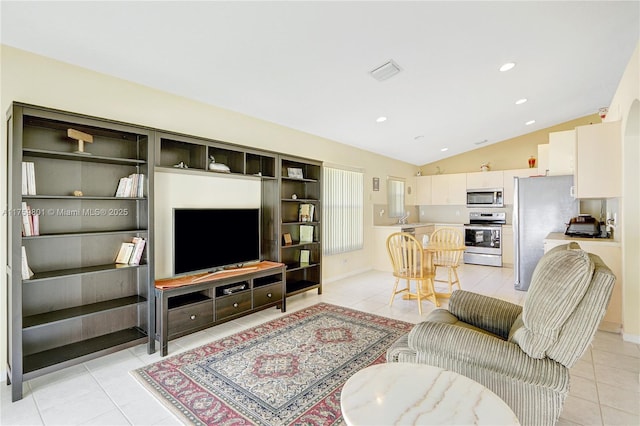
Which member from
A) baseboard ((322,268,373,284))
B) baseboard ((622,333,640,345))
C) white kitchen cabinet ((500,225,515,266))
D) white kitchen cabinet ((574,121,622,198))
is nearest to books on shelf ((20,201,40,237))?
baseboard ((322,268,373,284))

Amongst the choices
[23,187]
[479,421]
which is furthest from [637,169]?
[23,187]

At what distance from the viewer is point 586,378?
2391 mm

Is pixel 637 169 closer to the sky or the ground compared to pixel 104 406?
closer to the sky

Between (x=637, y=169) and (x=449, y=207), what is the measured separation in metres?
4.99

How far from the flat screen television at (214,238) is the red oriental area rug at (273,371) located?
791 millimetres

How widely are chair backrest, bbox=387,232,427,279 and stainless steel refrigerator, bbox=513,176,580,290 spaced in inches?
78.7

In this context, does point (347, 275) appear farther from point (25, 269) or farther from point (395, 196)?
point (25, 269)

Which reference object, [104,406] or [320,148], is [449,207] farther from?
[104,406]

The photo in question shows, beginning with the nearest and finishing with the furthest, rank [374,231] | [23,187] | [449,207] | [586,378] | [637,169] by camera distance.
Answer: [23,187] < [586,378] < [637,169] < [374,231] < [449,207]

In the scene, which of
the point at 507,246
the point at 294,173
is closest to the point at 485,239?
the point at 507,246

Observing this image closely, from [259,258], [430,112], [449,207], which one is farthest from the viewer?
[449,207]

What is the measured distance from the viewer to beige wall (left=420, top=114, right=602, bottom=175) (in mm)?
6616

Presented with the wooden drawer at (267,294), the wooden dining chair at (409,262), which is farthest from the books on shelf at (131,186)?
the wooden dining chair at (409,262)

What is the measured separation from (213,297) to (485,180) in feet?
21.1
